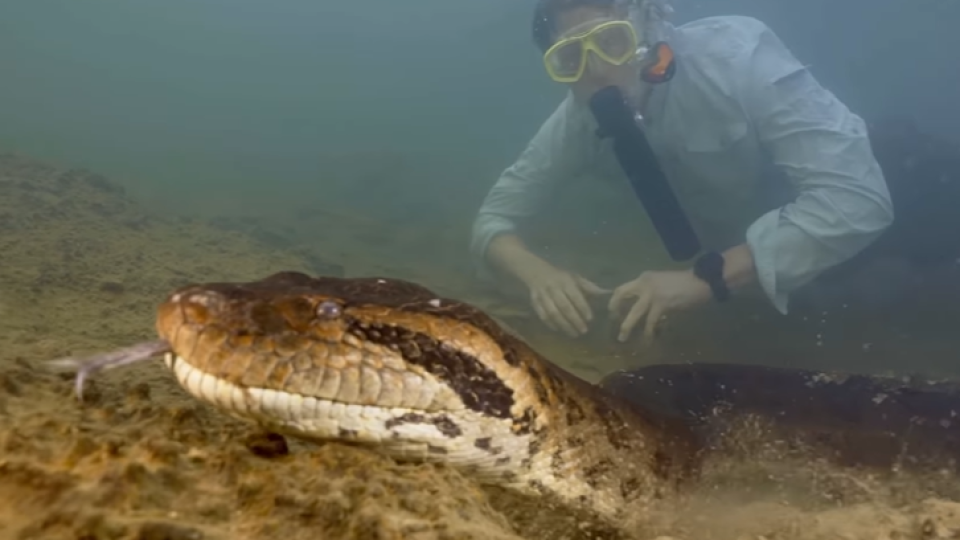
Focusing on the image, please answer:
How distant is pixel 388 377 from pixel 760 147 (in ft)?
21.1

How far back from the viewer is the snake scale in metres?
1.82

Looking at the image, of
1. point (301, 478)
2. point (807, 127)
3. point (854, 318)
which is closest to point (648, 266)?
point (854, 318)

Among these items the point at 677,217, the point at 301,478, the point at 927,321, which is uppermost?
the point at 301,478

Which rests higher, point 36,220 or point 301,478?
point 36,220

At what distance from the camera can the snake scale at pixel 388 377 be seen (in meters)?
1.82

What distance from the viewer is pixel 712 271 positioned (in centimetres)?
640

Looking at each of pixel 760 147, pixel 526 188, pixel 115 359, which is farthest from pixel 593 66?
pixel 115 359

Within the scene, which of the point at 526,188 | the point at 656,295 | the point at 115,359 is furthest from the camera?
the point at 526,188

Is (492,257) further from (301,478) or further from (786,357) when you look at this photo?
(301,478)

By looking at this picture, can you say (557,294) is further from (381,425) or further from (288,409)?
(288,409)

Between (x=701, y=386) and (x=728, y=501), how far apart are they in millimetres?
1115

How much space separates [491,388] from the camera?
2199 mm

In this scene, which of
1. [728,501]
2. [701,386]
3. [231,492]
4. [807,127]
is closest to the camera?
[231,492]

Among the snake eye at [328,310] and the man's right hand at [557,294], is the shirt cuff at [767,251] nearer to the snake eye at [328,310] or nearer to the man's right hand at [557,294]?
the man's right hand at [557,294]
